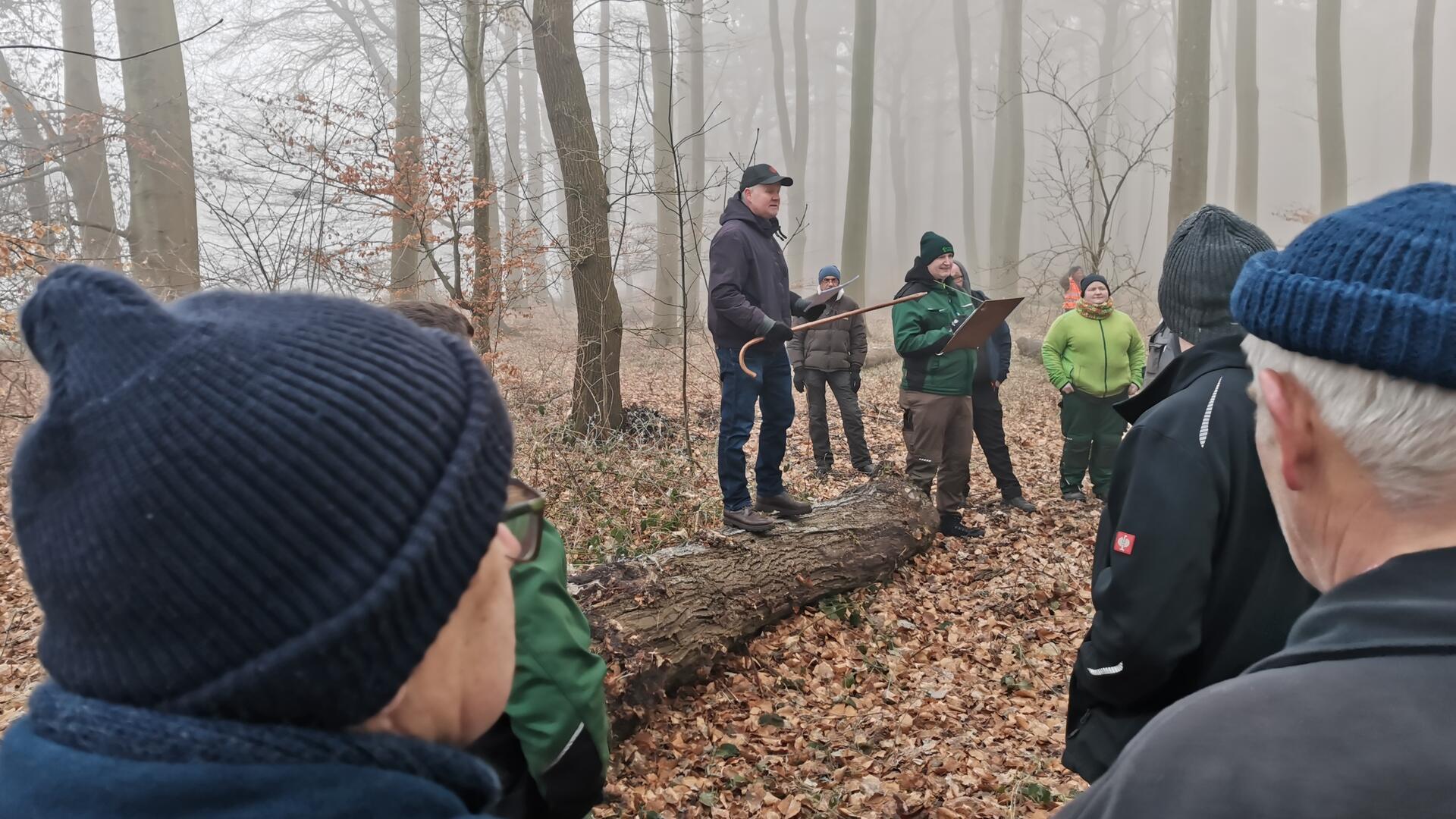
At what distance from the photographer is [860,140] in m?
16.6

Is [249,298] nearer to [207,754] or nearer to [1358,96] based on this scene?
[207,754]

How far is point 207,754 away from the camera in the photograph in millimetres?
744

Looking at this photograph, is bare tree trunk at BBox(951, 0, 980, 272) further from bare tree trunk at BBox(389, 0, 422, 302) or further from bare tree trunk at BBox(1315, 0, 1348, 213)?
bare tree trunk at BBox(389, 0, 422, 302)

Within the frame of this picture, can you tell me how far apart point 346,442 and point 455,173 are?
826cm

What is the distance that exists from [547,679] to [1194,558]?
1.57m

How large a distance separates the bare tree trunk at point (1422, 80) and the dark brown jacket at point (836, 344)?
→ 1701 cm

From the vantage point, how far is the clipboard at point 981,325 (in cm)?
585

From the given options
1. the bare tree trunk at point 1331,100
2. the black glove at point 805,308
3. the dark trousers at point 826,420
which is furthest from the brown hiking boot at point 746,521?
the bare tree trunk at point 1331,100

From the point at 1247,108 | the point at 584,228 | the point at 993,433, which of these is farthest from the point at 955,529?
the point at 1247,108

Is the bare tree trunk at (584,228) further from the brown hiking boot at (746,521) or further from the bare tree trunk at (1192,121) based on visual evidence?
the bare tree trunk at (1192,121)

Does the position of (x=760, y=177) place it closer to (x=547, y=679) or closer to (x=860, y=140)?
(x=547, y=679)

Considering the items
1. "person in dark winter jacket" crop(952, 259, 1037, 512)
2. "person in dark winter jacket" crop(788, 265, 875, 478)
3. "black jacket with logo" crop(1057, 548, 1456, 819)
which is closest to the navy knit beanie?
"black jacket with logo" crop(1057, 548, 1456, 819)

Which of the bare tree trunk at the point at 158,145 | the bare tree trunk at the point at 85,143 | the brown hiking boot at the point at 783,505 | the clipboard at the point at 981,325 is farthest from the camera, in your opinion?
the bare tree trunk at the point at 85,143


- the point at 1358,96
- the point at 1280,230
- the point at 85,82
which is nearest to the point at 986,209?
the point at 1280,230
